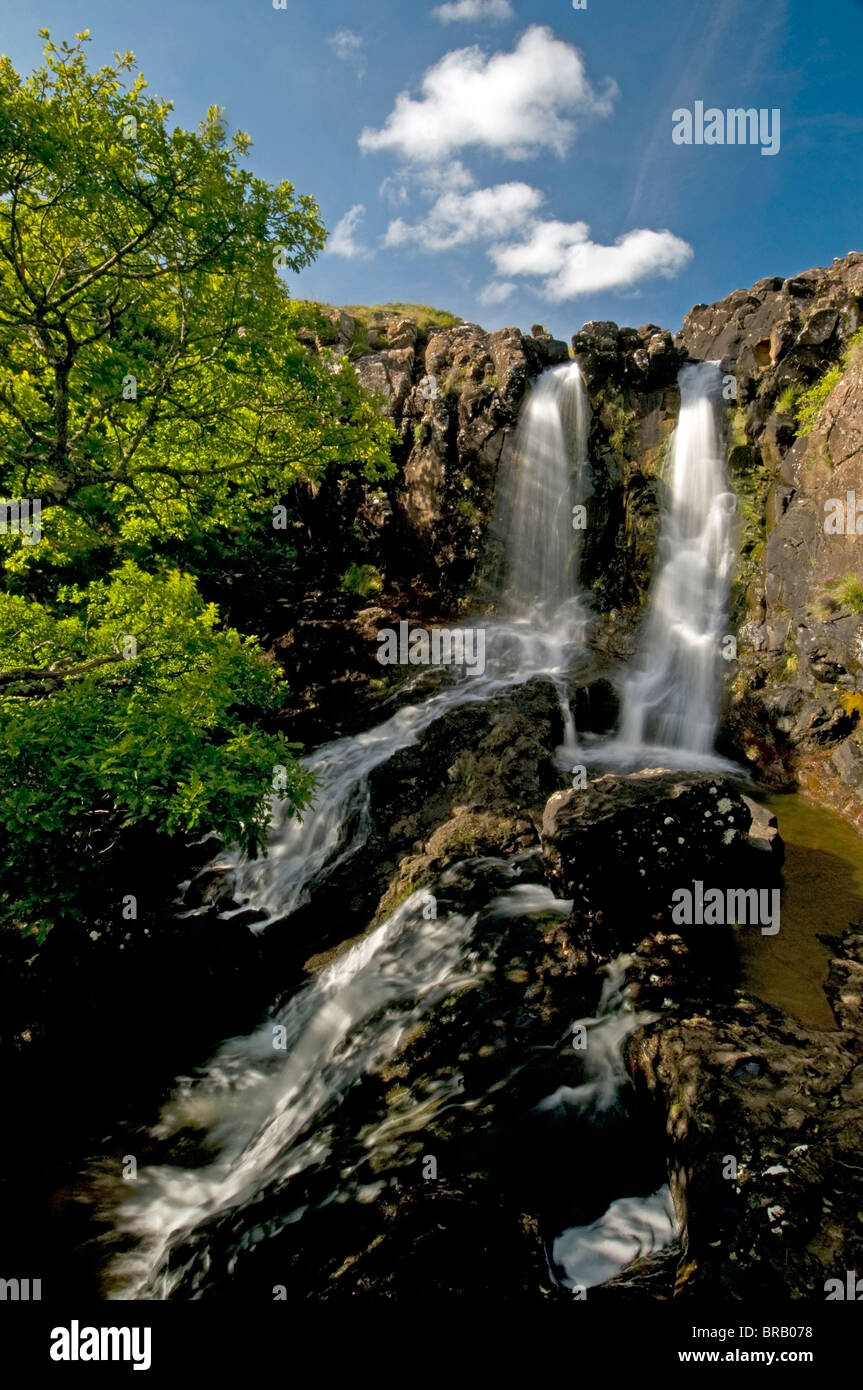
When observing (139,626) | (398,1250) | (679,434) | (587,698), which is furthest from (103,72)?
(679,434)

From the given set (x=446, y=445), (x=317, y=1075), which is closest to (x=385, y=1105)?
(x=317, y=1075)

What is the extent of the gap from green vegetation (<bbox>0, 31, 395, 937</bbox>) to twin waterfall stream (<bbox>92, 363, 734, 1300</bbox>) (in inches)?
112

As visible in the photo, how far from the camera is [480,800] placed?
11.2 m

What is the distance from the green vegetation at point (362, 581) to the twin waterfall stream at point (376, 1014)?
5812mm

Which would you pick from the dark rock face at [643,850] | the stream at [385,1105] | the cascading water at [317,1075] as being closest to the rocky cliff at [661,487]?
the stream at [385,1105]

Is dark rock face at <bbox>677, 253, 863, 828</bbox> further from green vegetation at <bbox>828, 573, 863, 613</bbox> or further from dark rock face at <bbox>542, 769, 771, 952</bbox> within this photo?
dark rock face at <bbox>542, 769, 771, 952</bbox>

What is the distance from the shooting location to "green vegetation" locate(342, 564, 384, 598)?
20.9 metres

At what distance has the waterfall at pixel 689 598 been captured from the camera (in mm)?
14555

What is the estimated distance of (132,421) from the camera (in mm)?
7691

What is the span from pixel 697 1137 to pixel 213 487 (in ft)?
30.4

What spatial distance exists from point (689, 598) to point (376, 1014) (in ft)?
44.2

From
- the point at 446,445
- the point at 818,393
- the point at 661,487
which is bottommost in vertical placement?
the point at 661,487

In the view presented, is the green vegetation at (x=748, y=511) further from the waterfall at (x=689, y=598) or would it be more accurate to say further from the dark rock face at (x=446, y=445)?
the dark rock face at (x=446, y=445)

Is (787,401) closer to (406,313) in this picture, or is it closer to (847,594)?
(847,594)
